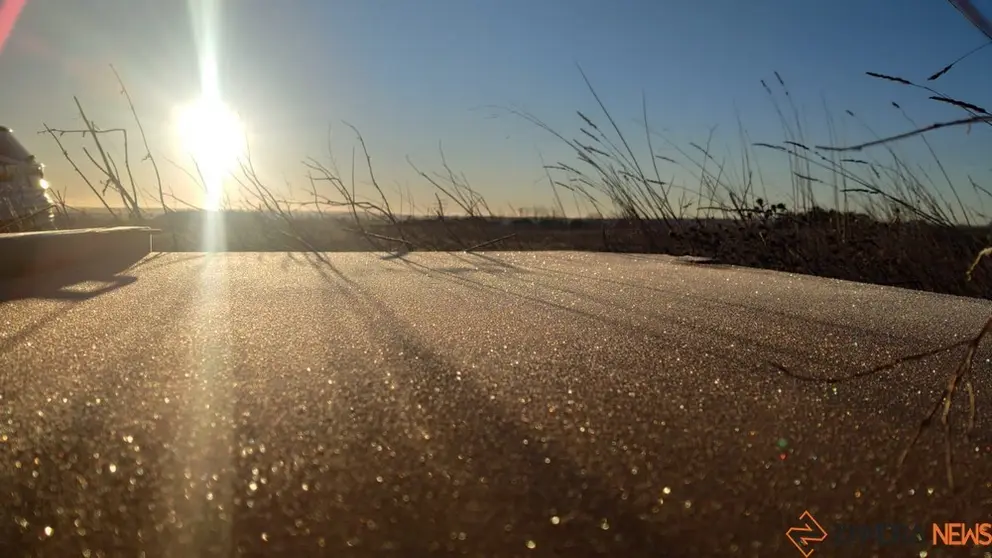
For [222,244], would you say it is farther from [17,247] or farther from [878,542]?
[878,542]

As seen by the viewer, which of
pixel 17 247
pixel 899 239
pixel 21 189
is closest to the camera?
pixel 17 247

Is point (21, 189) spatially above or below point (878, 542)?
above

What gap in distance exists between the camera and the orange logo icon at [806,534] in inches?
15.4

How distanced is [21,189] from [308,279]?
3.07m

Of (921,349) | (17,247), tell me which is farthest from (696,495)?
(17,247)

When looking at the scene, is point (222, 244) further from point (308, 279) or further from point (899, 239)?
point (899, 239)

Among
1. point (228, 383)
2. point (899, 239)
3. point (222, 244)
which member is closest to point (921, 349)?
point (228, 383)

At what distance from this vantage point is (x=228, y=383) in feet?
2.14

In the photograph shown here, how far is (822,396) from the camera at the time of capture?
0.65 m

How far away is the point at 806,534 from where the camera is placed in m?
0.40

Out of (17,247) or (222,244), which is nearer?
(17,247)

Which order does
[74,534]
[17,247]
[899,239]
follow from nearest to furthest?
[74,534], [17,247], [899,239]

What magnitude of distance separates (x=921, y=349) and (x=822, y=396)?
332 millimetres

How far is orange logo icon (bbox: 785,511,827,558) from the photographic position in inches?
15.4
